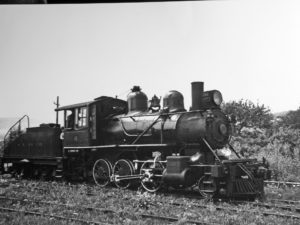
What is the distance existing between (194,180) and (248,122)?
844 cm

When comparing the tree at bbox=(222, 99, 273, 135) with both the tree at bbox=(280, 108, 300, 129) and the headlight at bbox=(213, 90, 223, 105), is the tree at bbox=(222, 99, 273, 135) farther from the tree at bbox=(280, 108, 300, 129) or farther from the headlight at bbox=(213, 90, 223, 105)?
the headlight at bbox=(213, 90, 223, 105)

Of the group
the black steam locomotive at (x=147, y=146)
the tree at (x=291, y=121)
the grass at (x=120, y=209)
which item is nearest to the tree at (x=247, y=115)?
the tree at (x=291, y=121)

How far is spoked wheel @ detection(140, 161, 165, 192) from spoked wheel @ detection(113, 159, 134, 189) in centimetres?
44

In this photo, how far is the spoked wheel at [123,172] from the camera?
324 inches

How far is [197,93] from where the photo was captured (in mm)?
7562

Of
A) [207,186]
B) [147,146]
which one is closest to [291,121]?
[207,186]

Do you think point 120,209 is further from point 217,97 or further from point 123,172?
point 217,97

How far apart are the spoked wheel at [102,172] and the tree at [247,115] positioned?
6.74 meters

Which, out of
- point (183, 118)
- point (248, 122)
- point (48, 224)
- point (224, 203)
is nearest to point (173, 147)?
point (183, 118)

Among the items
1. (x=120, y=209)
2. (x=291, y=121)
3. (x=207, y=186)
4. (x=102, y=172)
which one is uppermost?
(x=291, y=121)

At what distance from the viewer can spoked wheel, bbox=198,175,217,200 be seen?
672cm

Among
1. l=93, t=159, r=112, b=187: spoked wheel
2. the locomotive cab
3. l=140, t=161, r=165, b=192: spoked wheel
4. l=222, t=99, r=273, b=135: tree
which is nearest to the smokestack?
l=140, t=161, r=165, b=192: spoked wheel

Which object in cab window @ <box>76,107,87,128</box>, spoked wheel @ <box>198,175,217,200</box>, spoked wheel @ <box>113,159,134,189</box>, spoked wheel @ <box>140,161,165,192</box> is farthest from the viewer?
cab window @ <box>76,107,87,128</box>

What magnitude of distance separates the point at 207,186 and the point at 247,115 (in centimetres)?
869
